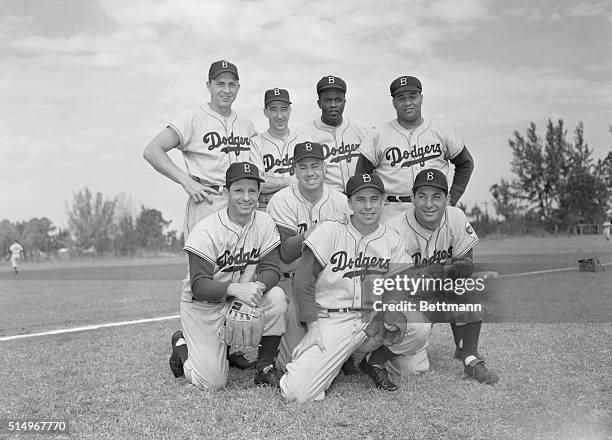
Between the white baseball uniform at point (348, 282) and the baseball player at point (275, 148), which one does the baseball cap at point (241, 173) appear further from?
the baseball player at point (275, 148)

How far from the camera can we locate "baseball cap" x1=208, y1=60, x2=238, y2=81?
14.2ft

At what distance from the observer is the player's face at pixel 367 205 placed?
12.0ft

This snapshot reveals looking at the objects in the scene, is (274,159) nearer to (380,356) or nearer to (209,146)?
(209,146)

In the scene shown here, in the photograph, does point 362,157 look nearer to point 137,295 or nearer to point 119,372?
point 119,372

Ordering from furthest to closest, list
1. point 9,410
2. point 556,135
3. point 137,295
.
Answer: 1. point 137,295
2. point 556,135
3. point 9,410

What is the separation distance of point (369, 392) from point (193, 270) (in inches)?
48.3

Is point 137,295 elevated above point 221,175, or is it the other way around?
point 221,175

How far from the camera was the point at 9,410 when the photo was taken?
11.1 ft

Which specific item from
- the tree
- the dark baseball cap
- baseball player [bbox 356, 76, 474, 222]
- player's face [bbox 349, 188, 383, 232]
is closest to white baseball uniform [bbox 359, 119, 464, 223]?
baseball player [bbox 356, 76, 474, 222]

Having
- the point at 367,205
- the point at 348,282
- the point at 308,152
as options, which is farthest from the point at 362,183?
the point at 348,282

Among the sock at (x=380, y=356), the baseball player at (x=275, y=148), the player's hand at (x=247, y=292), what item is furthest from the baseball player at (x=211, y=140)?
the sock at (x=380, y=356)

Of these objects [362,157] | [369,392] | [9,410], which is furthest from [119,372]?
[362,157]

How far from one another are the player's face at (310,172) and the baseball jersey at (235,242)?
320mm

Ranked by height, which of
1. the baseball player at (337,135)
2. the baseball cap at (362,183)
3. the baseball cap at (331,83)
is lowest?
the baseball cap at (362,183)
